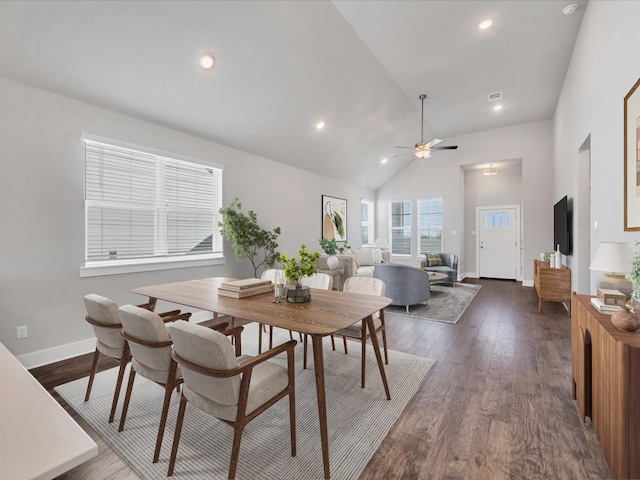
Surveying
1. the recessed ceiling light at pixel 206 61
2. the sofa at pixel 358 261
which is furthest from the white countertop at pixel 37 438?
the sofa at pixel 358 261

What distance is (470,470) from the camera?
155cm

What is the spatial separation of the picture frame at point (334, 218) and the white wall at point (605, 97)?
14.0 ft

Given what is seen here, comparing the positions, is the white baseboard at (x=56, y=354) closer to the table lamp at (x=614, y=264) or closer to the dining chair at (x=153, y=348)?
the dining chair at (x=153, y=348)

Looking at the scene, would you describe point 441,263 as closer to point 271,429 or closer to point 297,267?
point 297,267

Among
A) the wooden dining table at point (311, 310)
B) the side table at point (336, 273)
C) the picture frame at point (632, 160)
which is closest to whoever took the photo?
the wooden dining table at point (311, 310)

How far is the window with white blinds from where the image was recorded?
10.4 feet

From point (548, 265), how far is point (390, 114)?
378 cm

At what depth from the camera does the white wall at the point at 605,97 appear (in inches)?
85.0

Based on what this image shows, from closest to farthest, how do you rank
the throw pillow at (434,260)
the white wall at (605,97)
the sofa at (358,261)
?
the white wall at (605,97) → the sofa at (358,261) → the throw pillow at (434,260)

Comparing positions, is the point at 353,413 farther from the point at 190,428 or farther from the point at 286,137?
the point at 286,137

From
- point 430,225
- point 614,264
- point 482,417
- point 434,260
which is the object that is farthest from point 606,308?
point 430,225

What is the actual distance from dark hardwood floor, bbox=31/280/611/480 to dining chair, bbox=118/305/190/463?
0.43m

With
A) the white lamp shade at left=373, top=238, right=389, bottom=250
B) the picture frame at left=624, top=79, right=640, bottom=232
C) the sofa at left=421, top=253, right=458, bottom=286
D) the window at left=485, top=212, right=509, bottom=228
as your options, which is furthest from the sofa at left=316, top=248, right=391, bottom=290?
the picture frame at left=624, top=79, right=640, bottom=232

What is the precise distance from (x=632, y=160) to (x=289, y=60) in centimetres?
330
